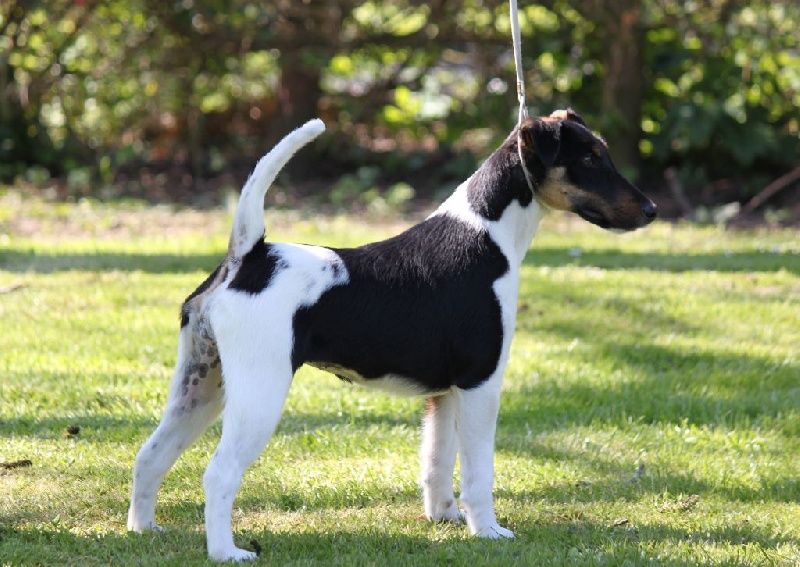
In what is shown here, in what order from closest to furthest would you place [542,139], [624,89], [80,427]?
[542,139]
[80,427]
[624,89]

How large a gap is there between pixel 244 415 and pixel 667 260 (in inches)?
248

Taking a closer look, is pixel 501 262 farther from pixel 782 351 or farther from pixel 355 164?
pixel 355 164

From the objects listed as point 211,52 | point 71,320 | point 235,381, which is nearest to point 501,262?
point 235,381

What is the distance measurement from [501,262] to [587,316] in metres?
3.64

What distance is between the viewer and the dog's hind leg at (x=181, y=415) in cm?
436

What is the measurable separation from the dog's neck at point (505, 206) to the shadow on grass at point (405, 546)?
1046 millimetres

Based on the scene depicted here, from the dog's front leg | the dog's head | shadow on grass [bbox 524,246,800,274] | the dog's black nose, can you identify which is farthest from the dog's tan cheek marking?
shadow on grass [bbox 524,246,800,274]

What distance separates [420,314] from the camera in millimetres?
4375

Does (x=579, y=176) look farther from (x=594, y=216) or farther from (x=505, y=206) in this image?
(x=505, y=206)

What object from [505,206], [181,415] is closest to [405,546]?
[181,415]

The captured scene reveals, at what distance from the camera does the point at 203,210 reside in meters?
12.5

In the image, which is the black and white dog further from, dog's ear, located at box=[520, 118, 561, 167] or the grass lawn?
the grass lawn

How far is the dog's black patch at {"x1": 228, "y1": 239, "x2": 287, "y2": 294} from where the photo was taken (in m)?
4.18

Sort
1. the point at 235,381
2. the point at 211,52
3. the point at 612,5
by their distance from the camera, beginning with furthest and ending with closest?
the point at 211,52 → the point at 612,5 → the point at 235,381
